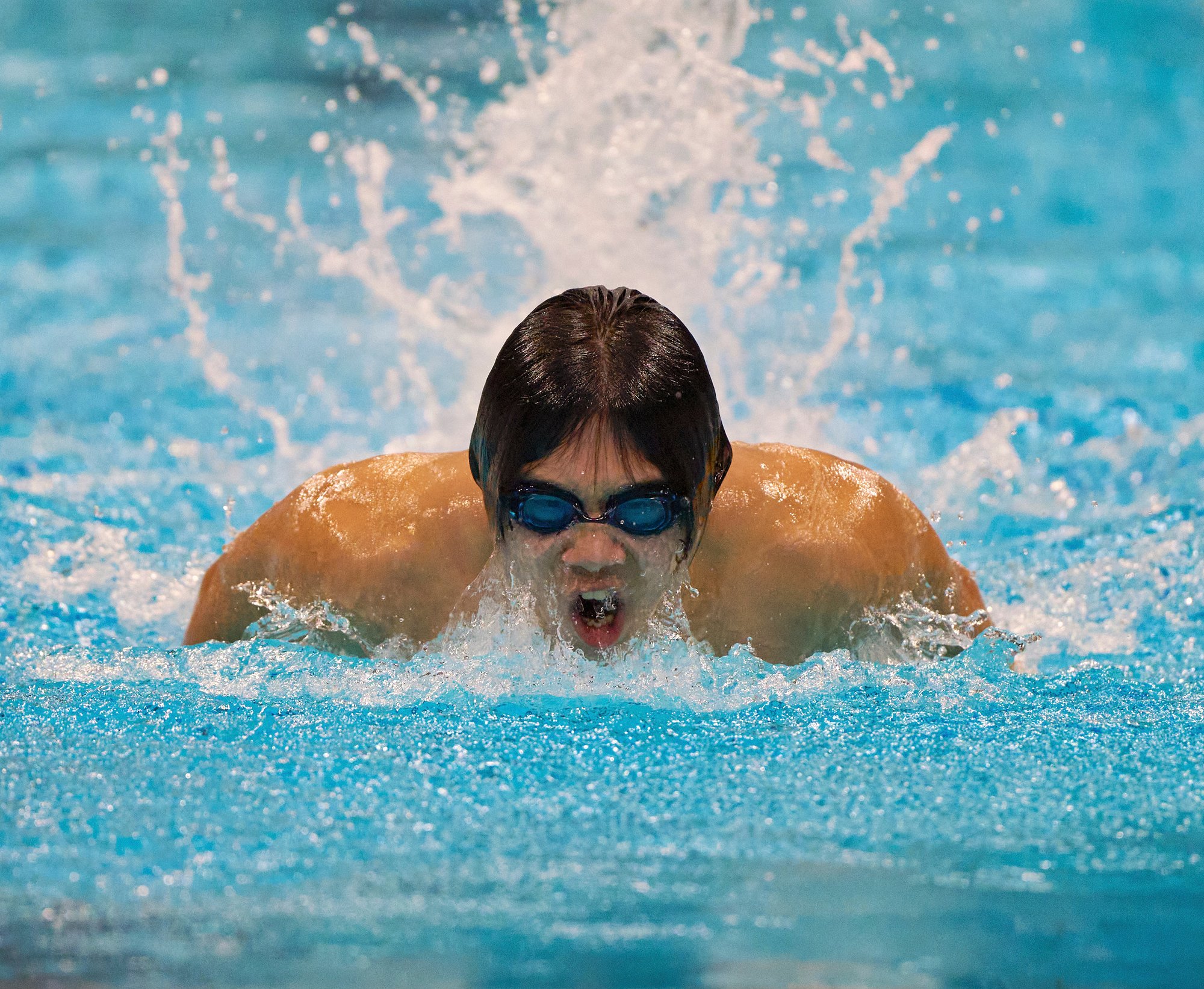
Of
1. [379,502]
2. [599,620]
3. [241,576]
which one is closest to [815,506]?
[599,620]

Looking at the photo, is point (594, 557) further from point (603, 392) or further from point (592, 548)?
point (603, 392)

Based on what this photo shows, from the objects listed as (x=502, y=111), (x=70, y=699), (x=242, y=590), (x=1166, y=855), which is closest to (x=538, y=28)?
(x=502, y=111)

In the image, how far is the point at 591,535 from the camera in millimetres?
2289

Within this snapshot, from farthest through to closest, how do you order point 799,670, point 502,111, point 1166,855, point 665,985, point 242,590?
point 502,111 → point 242,590 → point 799,670 → point 1166,855 → point 665,985

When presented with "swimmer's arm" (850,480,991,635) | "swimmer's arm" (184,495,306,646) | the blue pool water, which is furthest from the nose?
Result: "swimmer's arm" (184,495,306,646)

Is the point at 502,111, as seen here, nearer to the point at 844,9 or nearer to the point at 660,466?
the point at 844,9

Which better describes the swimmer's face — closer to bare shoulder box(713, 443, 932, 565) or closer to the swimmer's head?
the swimmer's head

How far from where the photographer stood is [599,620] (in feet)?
7.79

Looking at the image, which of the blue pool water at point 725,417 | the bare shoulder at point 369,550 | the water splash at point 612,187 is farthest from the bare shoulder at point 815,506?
the water splash at point 612,187

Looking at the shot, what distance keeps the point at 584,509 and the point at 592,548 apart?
62 mm

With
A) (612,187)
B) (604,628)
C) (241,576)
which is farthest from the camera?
(612,187)

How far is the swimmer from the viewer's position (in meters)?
2.27

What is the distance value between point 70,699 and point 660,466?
3.26 feet

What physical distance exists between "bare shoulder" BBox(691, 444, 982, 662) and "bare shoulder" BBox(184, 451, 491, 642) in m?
0.43
